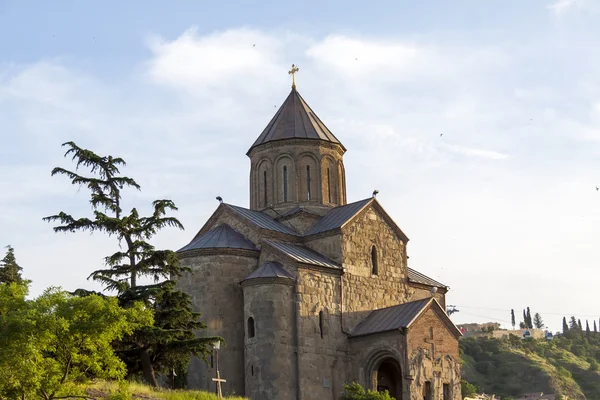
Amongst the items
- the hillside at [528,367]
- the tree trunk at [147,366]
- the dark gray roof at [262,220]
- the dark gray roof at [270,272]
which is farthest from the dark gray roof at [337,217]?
the hillside at [528,367]

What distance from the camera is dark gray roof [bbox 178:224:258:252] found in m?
28.6

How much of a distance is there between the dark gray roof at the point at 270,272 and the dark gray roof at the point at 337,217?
295cm

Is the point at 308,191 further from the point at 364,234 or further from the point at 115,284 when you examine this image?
the point at 115,284

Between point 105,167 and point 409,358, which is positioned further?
point 409,358

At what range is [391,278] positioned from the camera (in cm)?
3100

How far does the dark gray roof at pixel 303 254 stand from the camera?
27.9 meters

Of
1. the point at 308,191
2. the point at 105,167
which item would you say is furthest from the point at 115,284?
the point at 308,191

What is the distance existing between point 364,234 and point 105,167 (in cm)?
1081

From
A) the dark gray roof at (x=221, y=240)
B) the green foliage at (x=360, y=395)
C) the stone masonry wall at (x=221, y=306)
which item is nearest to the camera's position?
the green foliage at (x=360, y=395)

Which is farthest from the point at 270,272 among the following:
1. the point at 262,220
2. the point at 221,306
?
the point at 262,220

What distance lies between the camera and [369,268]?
98.7ft

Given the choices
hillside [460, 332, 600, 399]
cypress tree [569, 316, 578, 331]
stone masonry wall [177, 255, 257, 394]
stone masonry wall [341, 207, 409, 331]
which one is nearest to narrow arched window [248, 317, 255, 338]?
stone masonry wall [177, 255, 257, 394]

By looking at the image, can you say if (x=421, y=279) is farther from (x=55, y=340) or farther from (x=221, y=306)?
(x=55, y=340)

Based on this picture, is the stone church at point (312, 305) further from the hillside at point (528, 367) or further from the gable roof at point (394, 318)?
the hillside at point (528, 367)
